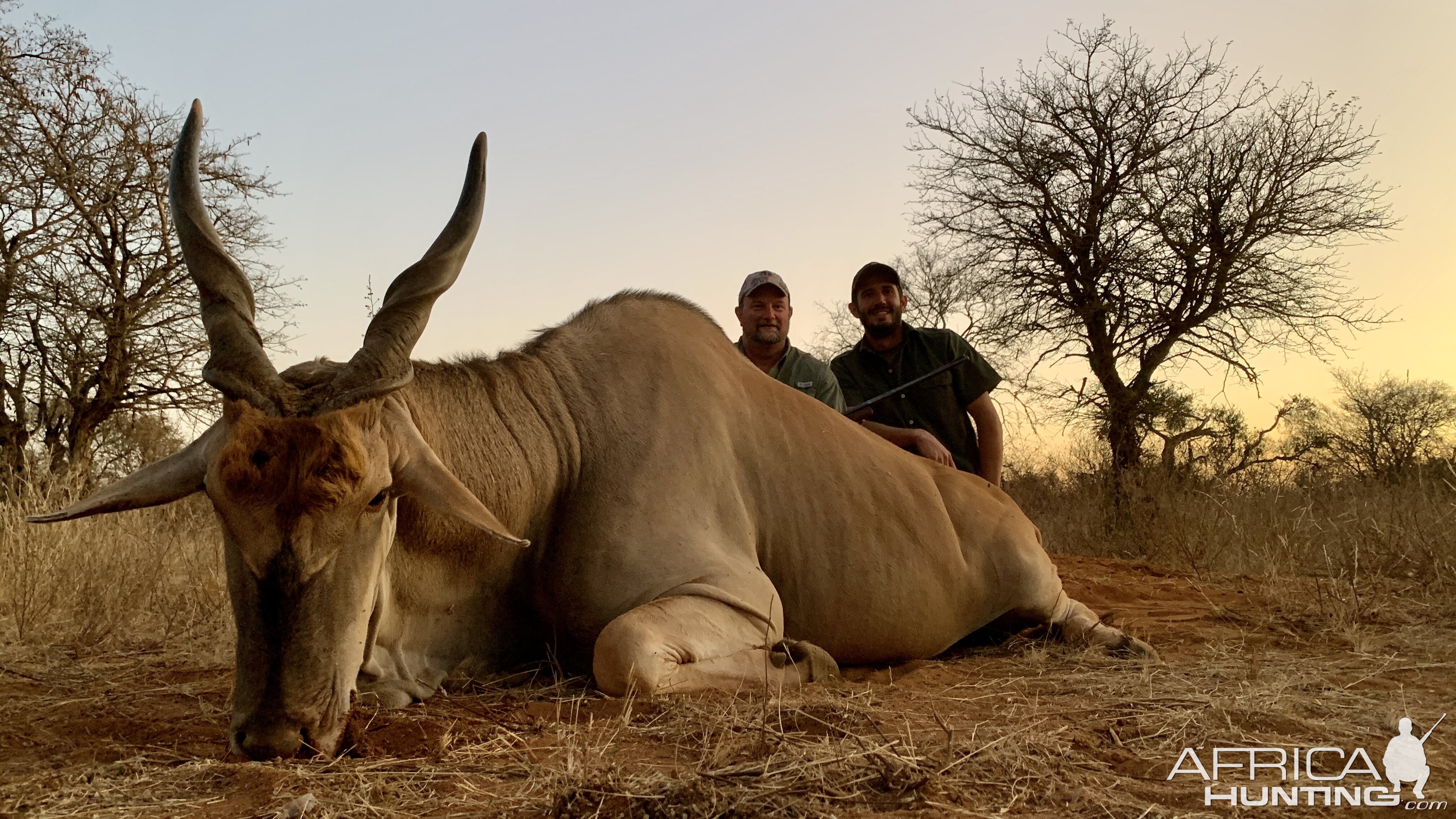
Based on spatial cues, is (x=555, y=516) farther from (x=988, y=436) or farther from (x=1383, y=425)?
(x=1383, y=425)

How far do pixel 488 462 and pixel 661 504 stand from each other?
631mm

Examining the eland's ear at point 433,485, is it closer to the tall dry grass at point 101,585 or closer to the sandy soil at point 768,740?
the sandy soil at point 768,740

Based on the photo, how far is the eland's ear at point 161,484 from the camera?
295cm

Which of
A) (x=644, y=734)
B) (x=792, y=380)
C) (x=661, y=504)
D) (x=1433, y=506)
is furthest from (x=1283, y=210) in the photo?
(x=644, y=734)

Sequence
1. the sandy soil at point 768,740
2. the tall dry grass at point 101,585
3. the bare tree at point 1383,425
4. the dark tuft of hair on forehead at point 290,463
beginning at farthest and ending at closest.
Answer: the bare tree at point 1383,425
the tall dry grass at point 101,585
the dark tuft of hair on forehead at point 290,463
the sandy soil at point 768,740

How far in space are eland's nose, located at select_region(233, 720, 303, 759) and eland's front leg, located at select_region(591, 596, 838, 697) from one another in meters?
0.91

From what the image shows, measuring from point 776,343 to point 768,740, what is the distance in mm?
5044

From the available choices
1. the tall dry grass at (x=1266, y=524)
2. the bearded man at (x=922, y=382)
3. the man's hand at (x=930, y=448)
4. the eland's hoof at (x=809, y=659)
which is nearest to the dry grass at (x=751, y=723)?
the eland's hoof at (x=809, y=659)

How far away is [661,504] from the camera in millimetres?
3734

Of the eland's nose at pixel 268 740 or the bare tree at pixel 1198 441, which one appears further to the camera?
the bare tree at pixel 1198 441

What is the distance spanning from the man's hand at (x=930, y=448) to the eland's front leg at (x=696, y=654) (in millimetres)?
2666

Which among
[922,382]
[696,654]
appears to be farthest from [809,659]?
[922,382]

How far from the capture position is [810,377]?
7.16m

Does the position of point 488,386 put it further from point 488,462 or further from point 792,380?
point 792,380
